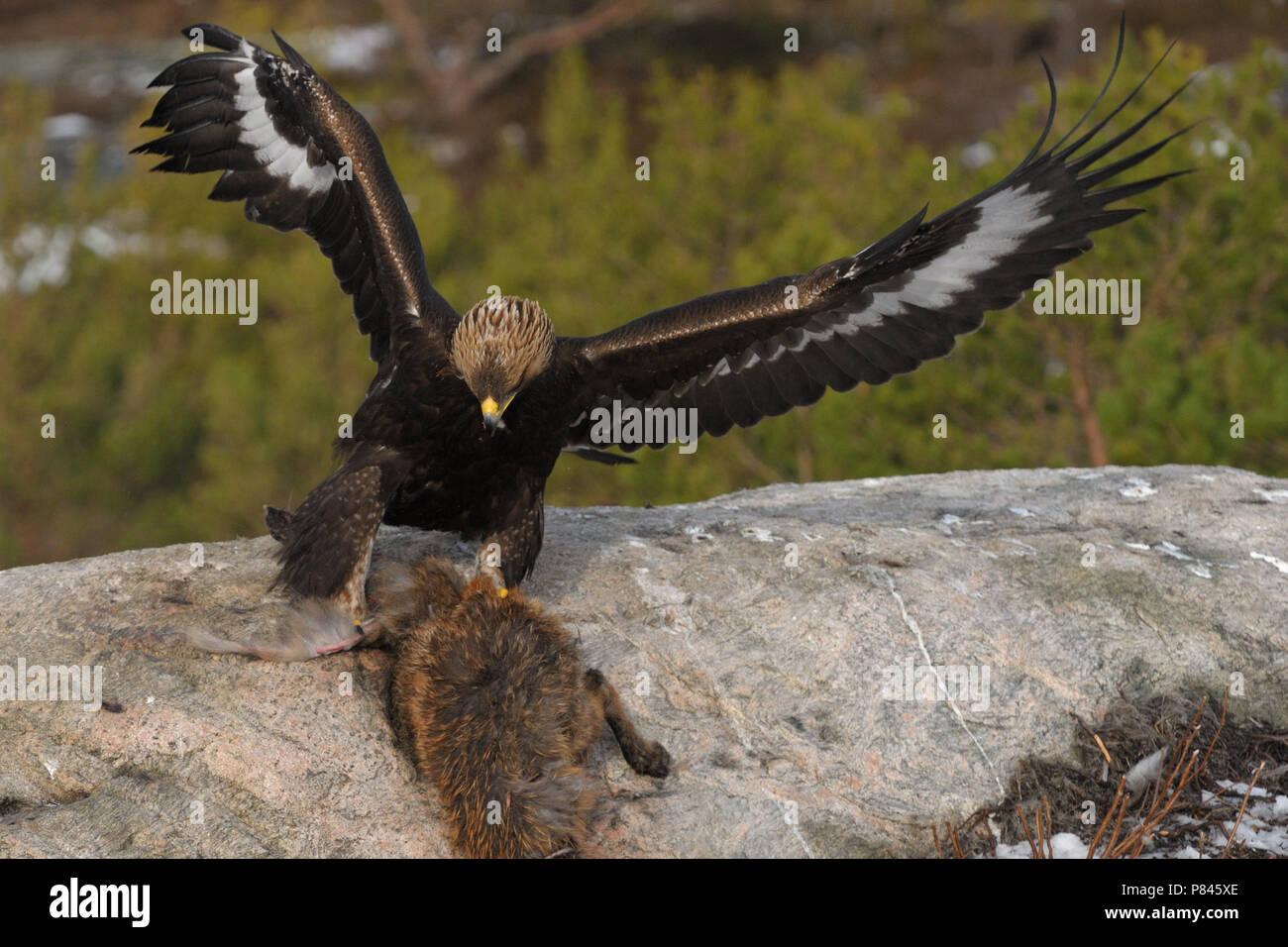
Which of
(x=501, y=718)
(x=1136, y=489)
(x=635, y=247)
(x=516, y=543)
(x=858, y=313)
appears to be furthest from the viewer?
(x=635, y=247)

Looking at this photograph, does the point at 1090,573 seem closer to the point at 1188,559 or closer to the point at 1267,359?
the point at 1188,559

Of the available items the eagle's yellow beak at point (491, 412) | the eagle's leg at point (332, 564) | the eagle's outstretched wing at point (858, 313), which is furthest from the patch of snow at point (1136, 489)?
the eagle's leg at point (332, 564)

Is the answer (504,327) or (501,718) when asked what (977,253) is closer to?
(504,327)

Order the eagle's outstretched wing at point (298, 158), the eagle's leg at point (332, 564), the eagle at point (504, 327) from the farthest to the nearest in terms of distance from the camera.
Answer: the eagle's outstretched wing at point (298, 158)
the eagle at point (504, 327)
the eagle's leg at point (332, 564)

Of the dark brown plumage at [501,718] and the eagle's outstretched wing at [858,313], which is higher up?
the eagle's outstretched wing at [858,313]

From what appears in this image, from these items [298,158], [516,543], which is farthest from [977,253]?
[298,158]

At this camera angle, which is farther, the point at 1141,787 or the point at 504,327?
the point at 504,327

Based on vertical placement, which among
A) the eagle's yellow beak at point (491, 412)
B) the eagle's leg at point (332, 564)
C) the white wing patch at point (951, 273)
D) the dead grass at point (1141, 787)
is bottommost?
the dead grass at point (1141, 787)

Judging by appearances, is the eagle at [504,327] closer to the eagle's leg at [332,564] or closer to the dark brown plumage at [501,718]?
the eagle's leg at [332,564]

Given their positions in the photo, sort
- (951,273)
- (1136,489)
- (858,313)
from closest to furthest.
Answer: (951,273) < (858,313) < (1136,489)
